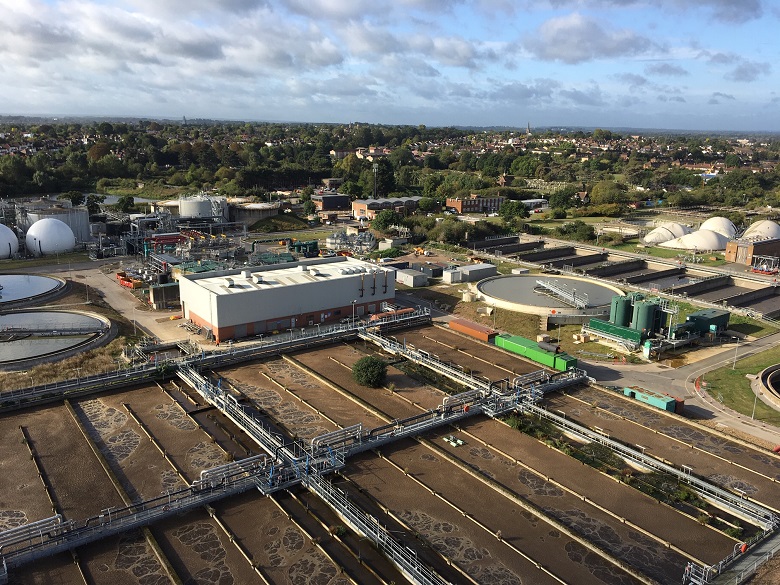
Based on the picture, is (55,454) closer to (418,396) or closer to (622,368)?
(418,396)

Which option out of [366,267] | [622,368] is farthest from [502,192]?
[622,368]

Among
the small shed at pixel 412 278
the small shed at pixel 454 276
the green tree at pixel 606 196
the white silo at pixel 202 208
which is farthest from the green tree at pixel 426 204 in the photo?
the small shed at pixel 454 276

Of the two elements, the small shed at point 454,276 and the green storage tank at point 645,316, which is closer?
the green storage tank at point 645,316

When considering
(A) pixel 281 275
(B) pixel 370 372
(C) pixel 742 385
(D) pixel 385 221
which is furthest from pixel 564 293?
(D) pixel 385 221

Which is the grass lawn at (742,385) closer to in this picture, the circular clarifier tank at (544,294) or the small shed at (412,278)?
the circular clarifier tank at (544,294)

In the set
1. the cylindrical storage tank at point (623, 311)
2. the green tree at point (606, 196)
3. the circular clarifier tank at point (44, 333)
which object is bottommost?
the circular clarifier tank at point (44, 333)

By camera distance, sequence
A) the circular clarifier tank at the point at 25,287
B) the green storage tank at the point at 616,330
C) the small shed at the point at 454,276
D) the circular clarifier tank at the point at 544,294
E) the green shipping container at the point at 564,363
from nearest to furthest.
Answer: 1. the green shipping container at the point at 564,363
2. the green storage tank at the point at 616,330
3. the circular clarifier tank at the point at 544,294
4. the circular clarifier tank at the point at 25,287
5. the small shed at the point at 454,276
